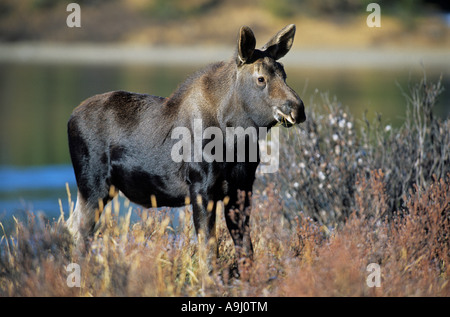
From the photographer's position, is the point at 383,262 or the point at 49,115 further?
the point at 49,115

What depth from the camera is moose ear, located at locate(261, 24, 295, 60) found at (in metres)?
Result: 5.77

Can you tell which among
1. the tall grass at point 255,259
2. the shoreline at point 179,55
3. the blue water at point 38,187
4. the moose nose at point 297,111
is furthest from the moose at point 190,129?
the shoreline at point 179,55

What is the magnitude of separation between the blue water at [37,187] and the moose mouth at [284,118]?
819 cm

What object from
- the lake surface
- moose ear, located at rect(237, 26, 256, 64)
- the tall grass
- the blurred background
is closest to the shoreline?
the blurred background

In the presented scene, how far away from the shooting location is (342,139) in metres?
8.20

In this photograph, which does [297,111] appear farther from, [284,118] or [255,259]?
[255,259]

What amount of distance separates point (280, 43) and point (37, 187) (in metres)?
11.5

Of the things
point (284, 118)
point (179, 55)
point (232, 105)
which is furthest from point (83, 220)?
point (179, 55)

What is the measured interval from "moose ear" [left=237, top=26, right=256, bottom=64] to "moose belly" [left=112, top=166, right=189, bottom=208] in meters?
1.16

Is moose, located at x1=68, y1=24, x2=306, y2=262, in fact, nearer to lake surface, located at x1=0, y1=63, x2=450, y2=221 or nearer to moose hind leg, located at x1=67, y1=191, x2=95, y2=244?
moose hind leg, located at x1=67, y1=191, x2=95, y2=244

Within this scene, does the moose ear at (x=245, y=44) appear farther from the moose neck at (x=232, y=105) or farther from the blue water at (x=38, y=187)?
the blue water at (x=38, y=187)

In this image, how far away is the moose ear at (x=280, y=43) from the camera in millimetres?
5773

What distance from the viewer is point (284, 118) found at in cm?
546
